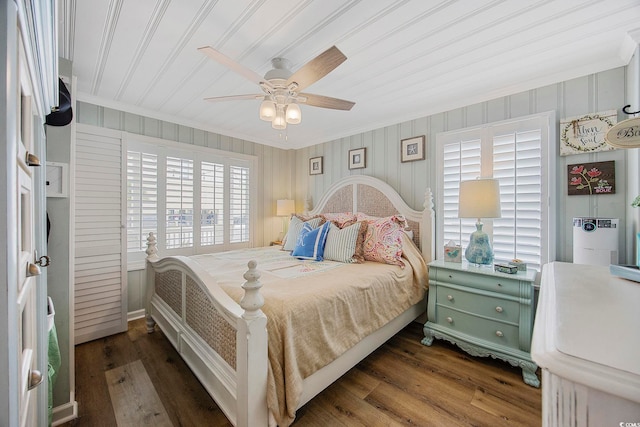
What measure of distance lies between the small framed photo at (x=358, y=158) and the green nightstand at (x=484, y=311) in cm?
168

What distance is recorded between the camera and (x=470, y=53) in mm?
1882

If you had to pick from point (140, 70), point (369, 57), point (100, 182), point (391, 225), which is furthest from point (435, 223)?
point (100, 182)

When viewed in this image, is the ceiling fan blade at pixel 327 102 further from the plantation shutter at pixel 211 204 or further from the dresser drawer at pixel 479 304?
the plantation shutter at pixel 211 204

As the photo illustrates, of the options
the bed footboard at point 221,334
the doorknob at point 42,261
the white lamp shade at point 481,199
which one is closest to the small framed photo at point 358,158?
the white lamp shade at point 481,199

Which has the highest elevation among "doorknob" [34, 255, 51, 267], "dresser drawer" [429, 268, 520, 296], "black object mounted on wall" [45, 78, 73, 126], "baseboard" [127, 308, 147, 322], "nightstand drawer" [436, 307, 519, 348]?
"black object mounted on wall" [45, 78, 73, 126]

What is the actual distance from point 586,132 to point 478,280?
144 centimetres

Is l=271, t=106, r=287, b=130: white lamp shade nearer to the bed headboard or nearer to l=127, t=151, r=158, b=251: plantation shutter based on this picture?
the bed headboard

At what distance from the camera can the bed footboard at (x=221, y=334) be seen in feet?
4.13

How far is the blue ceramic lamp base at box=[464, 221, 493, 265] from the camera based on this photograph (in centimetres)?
228

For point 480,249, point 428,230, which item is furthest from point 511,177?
point 428,230

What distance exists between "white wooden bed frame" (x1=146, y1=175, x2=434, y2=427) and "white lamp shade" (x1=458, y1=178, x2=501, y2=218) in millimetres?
560

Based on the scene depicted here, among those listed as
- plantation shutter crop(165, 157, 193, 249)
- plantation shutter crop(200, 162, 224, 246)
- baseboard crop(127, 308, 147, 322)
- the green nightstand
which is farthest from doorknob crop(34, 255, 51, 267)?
the green nightstand

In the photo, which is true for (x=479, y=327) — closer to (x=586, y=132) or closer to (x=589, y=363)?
(x=586, y=132)

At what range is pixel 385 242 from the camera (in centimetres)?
259
